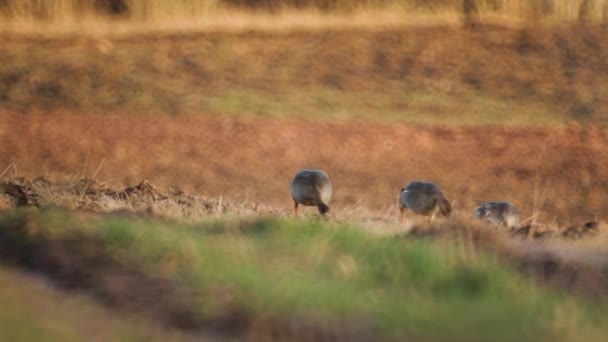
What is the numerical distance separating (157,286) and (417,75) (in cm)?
1314

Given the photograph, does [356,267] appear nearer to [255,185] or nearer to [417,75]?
[255,185]

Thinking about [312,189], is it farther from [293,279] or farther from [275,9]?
[275,9]

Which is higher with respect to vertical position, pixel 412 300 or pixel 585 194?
pixel 412 300

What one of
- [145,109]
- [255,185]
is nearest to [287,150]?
[255,185]

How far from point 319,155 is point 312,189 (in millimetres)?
6154

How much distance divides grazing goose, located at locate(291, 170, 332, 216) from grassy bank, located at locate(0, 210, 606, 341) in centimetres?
274

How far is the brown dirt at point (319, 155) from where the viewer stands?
622 inches

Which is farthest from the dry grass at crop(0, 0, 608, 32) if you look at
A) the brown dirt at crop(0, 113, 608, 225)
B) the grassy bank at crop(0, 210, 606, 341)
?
the grassy bank at crop(0, 210, 606, 341)

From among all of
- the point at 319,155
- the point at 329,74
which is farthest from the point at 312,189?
the point at 329,74

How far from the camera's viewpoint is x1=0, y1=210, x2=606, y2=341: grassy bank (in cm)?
529

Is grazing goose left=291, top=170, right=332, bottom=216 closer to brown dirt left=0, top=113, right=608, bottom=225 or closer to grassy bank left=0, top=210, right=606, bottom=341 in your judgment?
grassy bank left=0, top=210, right=606, bottom=341

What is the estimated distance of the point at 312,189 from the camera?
34.7ft

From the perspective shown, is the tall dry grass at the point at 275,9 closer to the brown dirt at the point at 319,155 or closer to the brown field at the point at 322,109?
the brown field at the point at 322,109

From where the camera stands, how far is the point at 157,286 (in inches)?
233
